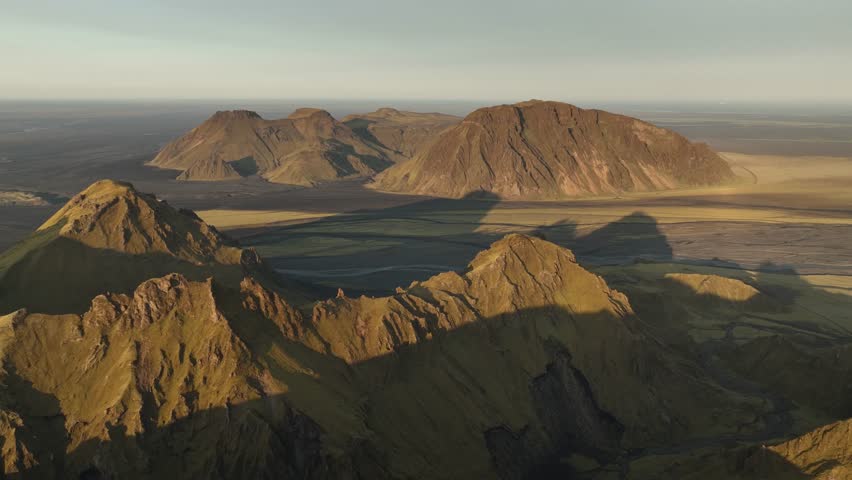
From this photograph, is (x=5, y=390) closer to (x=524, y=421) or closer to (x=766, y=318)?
(x=524, y=421)

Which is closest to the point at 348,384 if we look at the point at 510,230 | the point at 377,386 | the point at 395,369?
the point at 377,386

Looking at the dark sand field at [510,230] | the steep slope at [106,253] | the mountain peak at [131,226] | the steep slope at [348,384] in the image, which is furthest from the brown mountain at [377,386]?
the dark sand field at [510,230]

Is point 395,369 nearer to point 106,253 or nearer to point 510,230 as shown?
point 106,253

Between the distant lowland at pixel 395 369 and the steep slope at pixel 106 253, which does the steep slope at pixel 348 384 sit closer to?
the distant lowland at pixel 395 369

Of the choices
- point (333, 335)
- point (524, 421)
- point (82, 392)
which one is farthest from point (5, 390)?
point (524, 421)

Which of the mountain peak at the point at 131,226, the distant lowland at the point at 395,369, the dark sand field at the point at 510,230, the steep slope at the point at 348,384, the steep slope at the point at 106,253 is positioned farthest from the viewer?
the dark sand field at the point at 510,230

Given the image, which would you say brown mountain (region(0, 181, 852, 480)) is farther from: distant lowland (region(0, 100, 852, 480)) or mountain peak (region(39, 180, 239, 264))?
mountain peak (region(39, 180, 239, 264))

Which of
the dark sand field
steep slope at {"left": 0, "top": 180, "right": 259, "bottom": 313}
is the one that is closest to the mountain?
steep slope at {"left": 0, "top": 180, "right": 259, "bottom": 313}

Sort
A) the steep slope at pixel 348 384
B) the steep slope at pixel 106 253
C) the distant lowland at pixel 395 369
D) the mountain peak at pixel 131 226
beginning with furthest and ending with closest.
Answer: the mountain peak at pixel 131 226, the steep slope at pixel 106 253, the distant lowland at pixel 395 369, the steep slope at pixel 348 384
